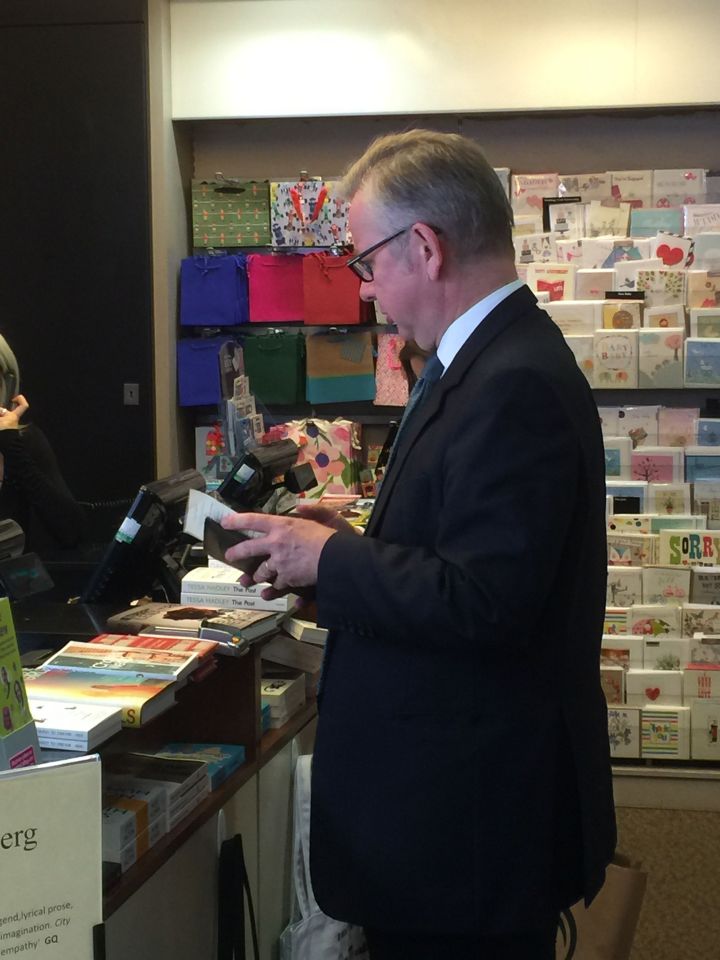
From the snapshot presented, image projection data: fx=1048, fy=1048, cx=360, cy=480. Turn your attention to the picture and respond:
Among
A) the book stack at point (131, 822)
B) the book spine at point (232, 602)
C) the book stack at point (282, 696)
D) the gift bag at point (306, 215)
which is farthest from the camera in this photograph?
the gift bag at point (306, 215)

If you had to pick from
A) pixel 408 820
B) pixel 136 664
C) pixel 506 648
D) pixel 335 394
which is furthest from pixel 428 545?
pixel 335 394

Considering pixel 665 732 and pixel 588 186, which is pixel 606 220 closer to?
pixel 588 186

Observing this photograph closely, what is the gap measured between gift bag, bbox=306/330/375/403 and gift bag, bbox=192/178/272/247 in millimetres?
459

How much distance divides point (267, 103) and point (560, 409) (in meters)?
3.03

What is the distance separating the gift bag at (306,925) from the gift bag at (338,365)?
84.9 inches

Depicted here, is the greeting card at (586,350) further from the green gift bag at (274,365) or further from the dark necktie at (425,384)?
Result: the dark necktie at (425,384)

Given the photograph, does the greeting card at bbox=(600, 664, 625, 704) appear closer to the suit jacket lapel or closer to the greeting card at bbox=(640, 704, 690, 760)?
the greeting card at bbox=(640, 704, 690, 760)

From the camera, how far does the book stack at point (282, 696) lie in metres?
2.17

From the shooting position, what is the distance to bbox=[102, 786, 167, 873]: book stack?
58.0 inches

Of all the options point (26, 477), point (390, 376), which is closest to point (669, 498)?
point (390, 376)

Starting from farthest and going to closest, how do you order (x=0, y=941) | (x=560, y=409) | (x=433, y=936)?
(x=433, y=936) → (x=560, y=409) → (x=0, y=941)

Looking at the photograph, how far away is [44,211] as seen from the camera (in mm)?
4016

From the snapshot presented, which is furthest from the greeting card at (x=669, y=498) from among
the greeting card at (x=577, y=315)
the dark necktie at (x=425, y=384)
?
the dark necktie at (x=425, y=384)

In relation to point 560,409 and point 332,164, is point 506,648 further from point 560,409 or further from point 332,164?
point 332,164
